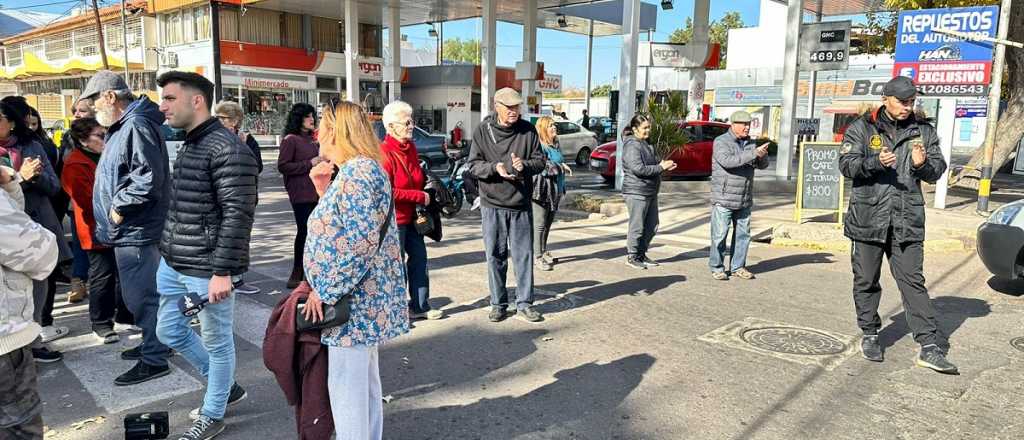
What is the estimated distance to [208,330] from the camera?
3.54 m

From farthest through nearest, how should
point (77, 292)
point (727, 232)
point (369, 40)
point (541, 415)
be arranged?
point (369, 40) → point (727, 232) → point (77, 292) → point (541, 415)

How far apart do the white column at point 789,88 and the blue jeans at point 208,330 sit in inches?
568

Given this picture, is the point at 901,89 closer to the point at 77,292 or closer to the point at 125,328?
the point at 125,328

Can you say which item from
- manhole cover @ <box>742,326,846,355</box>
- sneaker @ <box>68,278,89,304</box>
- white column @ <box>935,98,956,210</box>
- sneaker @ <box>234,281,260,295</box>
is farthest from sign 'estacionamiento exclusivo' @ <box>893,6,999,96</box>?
sneaker @ <box>68,278,89,304</box>

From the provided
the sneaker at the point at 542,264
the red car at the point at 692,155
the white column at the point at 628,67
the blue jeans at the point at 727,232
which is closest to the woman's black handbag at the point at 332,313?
the sneaker at the point at 542,264

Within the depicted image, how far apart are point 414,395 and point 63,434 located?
1861 millimetres

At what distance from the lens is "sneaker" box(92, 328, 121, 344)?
17.1 feet

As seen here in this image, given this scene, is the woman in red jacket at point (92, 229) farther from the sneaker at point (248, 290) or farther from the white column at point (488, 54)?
the white column at point (488, 54)

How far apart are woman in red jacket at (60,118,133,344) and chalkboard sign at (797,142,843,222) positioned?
911 centimetres

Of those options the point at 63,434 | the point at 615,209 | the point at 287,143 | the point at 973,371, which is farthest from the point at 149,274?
the point at 615,209

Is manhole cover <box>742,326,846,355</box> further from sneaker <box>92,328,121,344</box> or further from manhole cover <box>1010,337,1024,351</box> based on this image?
sneaker <box>92,328,121,344</box>

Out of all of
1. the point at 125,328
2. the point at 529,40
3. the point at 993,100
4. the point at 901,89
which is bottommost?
the point at 125,328

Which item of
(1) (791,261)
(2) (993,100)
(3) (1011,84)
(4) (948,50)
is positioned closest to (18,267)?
(1) (791,261)

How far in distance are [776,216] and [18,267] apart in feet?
36.3
